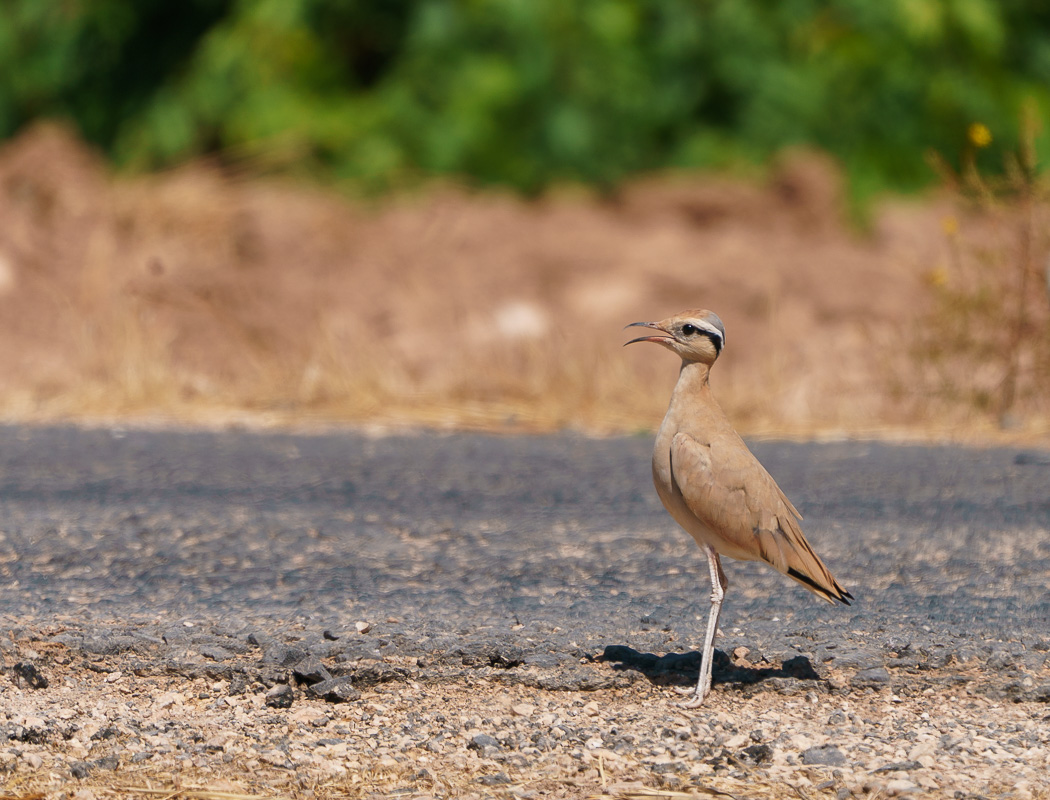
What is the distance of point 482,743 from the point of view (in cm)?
284

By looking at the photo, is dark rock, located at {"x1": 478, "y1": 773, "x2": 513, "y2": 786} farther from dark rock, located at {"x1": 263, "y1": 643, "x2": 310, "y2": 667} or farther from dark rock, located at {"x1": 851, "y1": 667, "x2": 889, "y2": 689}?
dark rock, located at {"x1": 851, "y1": 667, "x2": 889, "y2": 689}

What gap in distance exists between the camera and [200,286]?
33.3 feet

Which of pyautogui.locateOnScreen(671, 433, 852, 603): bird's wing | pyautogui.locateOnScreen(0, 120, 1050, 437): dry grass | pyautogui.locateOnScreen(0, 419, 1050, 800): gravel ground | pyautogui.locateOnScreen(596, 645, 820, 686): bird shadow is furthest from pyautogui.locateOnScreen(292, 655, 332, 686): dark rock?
pyautogui.locateOnScreen(0, 120, 1050, 437): dry grass

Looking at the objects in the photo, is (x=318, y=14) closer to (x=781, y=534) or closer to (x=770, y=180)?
(x=770, y=180)

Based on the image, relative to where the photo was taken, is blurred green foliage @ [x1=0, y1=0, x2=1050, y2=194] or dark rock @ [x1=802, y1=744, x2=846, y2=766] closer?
dark rock @ [x1=802, y1=744, x2=846, y2=766]

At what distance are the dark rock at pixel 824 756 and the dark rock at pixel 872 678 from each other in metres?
0.36

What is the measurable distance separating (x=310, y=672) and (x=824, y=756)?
1234 mm

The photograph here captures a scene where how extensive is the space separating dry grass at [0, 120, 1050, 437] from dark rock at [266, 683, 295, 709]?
402 cm

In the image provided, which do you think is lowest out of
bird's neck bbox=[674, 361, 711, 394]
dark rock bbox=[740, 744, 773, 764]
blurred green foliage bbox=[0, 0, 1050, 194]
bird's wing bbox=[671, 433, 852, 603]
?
dark rock bbox=[740, 744, 773, 764]

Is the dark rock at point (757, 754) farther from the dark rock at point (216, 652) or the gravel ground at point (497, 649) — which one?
the dark rock at point (216, 652)

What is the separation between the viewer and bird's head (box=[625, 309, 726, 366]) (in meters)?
3.11

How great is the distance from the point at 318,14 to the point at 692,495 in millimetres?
10651

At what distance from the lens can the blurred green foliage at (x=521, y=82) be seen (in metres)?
12.2

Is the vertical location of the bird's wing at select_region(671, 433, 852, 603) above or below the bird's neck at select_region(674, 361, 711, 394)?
below
